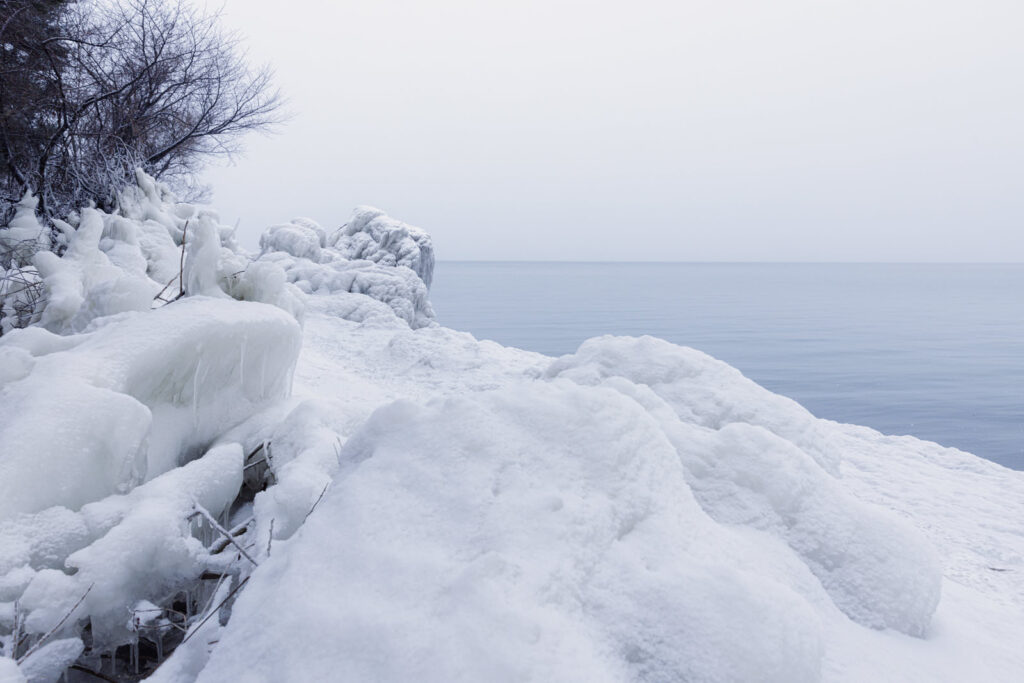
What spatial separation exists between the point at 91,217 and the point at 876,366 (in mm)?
25086

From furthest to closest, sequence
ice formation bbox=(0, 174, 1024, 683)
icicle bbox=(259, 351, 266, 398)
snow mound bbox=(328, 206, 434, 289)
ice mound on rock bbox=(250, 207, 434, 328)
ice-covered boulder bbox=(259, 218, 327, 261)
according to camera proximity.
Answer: snow mound bbox=(328, 206, 434, 289)
ice-covered boulder bbox=(259, 218, 327, 261)
ice mound on rock bbox=(250, 207, 434, 328)
icicle bbox=(259, 351, 266, 398)
ice formation bbox=(0, 174, 1024, 683)

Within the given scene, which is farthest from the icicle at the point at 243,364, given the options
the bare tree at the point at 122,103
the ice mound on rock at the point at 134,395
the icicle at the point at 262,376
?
the bare tree at the point at 122,103

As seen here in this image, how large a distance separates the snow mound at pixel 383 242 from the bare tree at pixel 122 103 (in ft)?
12.6

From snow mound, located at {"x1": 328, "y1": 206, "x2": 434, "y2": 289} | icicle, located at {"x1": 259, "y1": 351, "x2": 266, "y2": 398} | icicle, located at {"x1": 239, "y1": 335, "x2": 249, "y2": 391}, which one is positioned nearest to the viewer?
icicle, located at {"x1": 239, "y1": 335, "x2": 249, "y2": 391}

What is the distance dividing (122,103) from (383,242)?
7.43m

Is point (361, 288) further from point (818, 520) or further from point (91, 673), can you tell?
point (818, 520)

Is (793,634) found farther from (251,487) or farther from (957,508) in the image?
(957,508)

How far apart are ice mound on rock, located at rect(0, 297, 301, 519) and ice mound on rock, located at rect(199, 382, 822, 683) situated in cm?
116

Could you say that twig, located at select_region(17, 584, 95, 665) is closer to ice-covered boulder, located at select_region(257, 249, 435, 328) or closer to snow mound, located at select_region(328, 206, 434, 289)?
ice-covered boulder, located at select_region(257, 249, 435, 328)

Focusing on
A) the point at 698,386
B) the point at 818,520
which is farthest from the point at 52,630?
the point at 698,386

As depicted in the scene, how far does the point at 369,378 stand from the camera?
1016 cm

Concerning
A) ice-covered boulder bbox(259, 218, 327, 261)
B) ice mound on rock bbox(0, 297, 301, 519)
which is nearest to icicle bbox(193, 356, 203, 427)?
ice mound on rock bbox(0, 297, 301, 519)

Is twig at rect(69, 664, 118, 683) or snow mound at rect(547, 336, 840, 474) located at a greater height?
snow mound at rect(547, 336, 840, 474)

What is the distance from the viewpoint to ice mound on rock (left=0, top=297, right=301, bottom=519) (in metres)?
2.58
